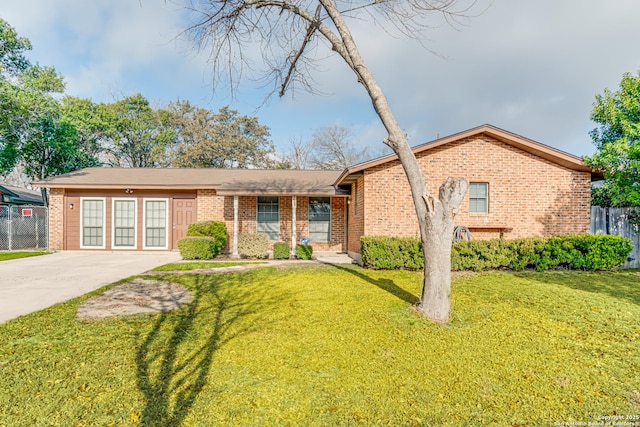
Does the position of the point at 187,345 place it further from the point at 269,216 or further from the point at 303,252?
the point at 269,216

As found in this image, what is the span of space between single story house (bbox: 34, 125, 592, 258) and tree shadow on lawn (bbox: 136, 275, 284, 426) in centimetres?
579

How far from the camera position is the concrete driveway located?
5625mm

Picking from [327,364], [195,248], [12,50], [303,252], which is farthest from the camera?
[12,50]

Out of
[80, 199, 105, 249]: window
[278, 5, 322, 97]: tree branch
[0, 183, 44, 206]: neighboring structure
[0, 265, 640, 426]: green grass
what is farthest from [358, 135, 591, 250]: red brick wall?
[0, 183, 44, 206]: neighboring structure

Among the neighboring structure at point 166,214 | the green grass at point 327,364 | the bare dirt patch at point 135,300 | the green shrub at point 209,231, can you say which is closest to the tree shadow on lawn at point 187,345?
the green grass at point 327,364

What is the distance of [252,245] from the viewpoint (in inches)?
472

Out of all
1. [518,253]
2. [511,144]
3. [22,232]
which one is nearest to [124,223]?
[22,232]

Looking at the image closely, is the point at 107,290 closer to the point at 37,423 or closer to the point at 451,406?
the point at 37,423

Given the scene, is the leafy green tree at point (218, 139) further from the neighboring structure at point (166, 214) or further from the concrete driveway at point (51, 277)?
the concrete driveway at point (51, 277)

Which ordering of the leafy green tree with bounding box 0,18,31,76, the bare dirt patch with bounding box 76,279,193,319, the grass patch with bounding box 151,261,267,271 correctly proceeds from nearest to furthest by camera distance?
Answer: the bare dirt patch with bounding box 76,279,193,319
the grass patch with bounding box 151,261,267,271
the leafy green tree with bounding box 0,18,31,76

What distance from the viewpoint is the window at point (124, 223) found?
46.4ft

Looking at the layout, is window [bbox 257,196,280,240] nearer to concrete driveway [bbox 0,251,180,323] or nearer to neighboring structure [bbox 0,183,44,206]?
concrete driveway [bbox 0,251,180,323]

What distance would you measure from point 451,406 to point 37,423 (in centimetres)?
308

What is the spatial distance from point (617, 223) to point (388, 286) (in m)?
9.23
